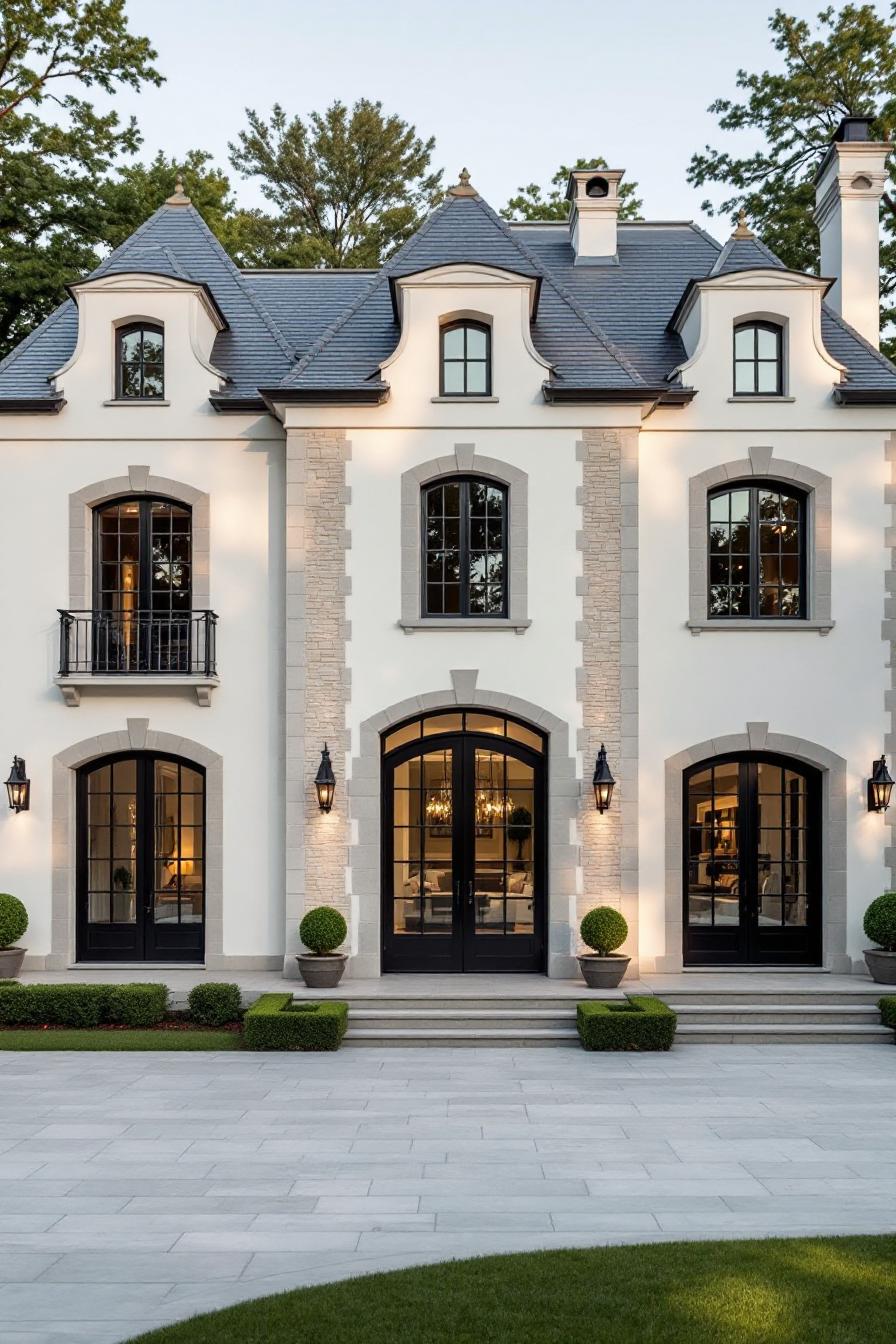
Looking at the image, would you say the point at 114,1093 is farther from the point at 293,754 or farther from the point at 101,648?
the point at 101,648

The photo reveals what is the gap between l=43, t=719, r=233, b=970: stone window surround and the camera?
15.9m

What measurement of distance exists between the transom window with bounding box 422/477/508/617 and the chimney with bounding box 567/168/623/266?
5752mm

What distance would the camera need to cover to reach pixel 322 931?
14.6m

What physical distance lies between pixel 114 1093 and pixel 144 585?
7.39 metres

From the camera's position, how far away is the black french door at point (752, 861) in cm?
1625

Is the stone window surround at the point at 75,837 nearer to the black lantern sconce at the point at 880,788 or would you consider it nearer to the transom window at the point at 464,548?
the transom window at the point at 464,548

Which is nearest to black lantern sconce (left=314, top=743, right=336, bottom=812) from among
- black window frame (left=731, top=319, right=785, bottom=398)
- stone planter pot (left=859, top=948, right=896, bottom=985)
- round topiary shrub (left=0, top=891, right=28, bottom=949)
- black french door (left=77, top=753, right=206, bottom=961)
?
black french door (left=77, top=753, right=206, bottom=961)

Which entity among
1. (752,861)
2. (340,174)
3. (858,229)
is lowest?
(752,861)

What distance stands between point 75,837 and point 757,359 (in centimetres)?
1141

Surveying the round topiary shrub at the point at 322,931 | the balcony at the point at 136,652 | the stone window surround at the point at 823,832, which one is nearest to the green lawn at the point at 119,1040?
the round topiary shrub at the point at 322,931

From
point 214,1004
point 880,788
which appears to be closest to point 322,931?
point 214,1004

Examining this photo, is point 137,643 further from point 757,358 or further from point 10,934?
point 757,358

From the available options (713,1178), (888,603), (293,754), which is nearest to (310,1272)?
(713,1178)

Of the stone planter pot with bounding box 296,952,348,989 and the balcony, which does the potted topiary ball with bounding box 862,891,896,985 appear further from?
the balcony
